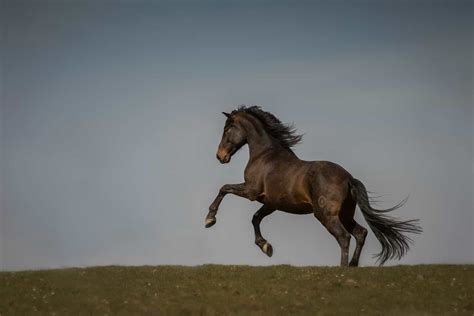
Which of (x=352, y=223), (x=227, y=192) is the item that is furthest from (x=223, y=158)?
(x=352, y=223)

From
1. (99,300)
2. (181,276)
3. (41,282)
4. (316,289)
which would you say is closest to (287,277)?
(316,289)

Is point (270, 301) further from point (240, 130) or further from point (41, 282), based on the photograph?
point (240, 130)

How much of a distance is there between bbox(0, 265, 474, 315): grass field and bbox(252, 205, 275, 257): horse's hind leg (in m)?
2.17

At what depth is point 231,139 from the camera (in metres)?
21.0

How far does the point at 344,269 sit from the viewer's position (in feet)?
56.1

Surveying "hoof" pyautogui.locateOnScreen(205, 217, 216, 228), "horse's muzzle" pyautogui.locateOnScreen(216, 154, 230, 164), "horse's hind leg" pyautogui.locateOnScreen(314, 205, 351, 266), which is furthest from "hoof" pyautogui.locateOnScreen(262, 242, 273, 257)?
"horse's muzzle" pyautogui.locateOnScreen(216, 154, 230, 164)

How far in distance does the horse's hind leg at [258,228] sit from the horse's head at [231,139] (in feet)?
5.82

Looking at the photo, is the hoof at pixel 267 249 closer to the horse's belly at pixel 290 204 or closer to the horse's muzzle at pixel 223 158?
the horse's belly at pixel 290 204

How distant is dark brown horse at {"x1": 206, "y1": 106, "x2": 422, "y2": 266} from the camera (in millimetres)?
18484

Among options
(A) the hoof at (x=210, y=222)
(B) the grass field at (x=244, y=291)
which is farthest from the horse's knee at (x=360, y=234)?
(A) the hoof at (x=210, y=222)

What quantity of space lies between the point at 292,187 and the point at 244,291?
174 inches

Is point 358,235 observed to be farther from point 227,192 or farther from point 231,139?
point 231,139

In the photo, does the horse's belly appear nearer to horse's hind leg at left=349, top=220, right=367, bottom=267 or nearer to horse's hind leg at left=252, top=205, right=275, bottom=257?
horse's hind leg at left=252, top=205, right=275, bottom=257

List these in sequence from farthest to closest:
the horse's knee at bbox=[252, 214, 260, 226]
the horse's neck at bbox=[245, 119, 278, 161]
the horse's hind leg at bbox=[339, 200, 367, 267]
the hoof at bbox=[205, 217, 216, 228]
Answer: the horse's neck at bbox=[245, 119, 278, 161]
the horse's knee at bbox=[252, 214, 260, 226]
the hoof at bbox=[205, 217, 216, 228]
the horse's hind leg at bbox=[339, 200, 367, 267]
